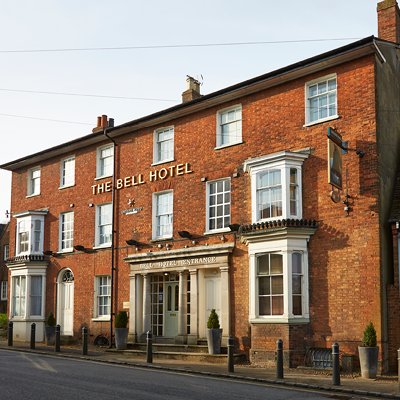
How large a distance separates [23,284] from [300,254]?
→ 16048 millimetres

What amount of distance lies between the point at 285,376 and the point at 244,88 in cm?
984

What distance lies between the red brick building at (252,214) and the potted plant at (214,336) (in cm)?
63

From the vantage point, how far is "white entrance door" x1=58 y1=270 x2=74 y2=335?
96.5 ft

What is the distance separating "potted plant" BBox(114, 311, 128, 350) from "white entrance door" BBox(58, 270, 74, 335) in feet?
15.4

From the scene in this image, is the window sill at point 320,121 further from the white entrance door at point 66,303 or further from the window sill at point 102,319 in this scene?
the white entrance door at point 66,303

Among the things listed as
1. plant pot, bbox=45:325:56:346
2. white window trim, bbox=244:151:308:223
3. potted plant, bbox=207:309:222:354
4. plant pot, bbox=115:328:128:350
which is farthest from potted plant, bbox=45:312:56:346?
white window trim, bbox=244:151:308:223

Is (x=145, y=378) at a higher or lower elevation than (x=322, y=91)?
lower

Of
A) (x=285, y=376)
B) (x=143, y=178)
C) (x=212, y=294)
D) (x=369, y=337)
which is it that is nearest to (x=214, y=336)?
(x=212, y=294)

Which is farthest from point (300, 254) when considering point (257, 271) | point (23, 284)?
point (23, 284)

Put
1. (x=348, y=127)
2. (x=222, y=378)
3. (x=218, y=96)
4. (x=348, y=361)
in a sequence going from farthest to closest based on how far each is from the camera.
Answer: (x=218, y=96) → (x=348, y=127) → (x=348, y=361) → (x=222, y=378)

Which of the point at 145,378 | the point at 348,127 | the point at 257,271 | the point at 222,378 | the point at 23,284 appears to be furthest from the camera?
the point at 23,284

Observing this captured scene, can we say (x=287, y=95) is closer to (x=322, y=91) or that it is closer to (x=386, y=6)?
(x=322, y=91)

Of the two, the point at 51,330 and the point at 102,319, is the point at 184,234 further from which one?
the point at 51,330

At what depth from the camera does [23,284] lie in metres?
31.2
